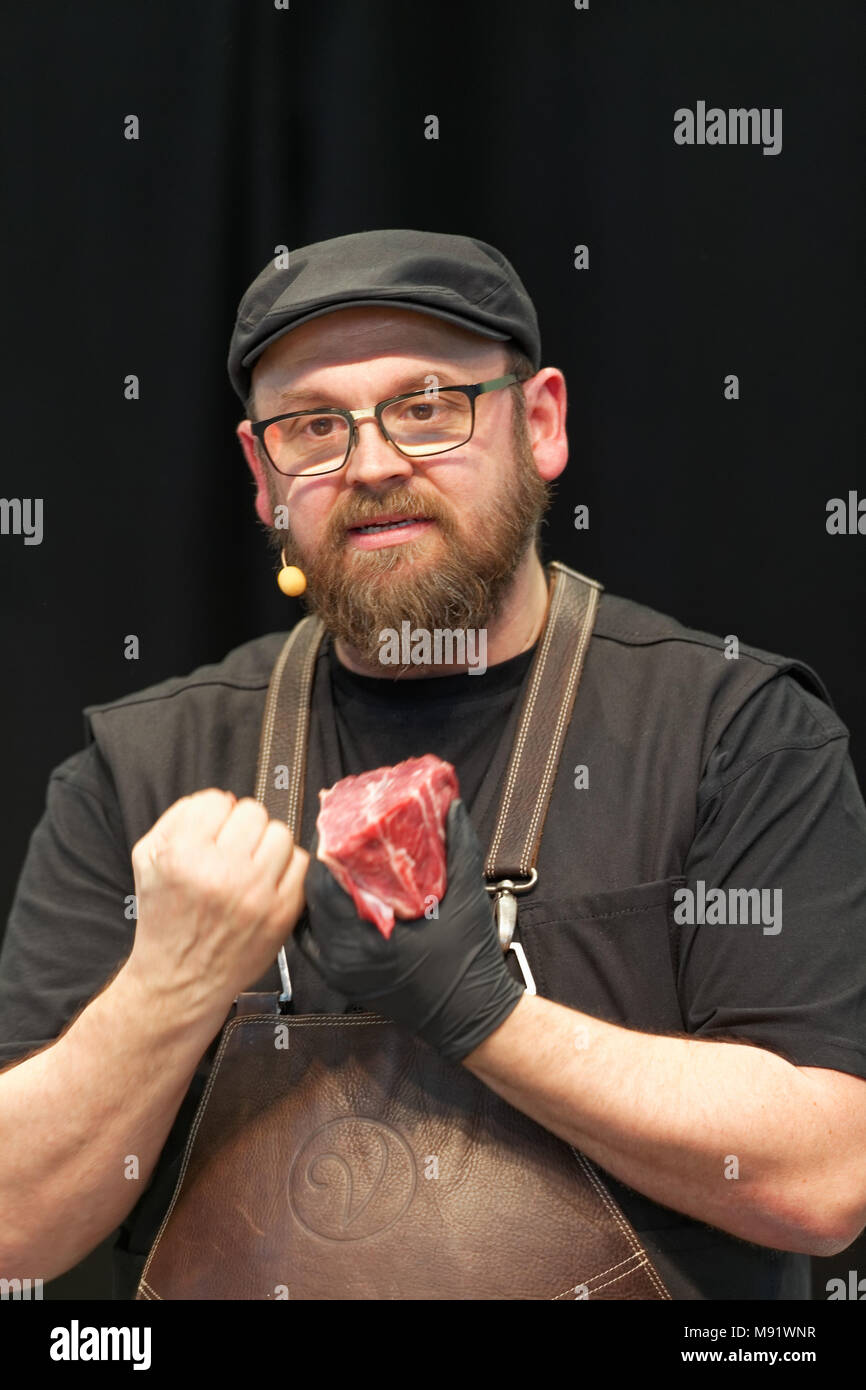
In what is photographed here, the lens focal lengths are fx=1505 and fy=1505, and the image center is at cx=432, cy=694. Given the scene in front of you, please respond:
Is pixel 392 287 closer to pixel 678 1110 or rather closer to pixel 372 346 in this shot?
pixel 372 346

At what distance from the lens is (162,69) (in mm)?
2188

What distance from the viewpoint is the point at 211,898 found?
1.50 m

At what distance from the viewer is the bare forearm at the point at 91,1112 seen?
1557mm

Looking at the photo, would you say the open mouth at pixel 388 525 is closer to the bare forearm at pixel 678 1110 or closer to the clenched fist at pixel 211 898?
the clenched fist at pixel 211 898

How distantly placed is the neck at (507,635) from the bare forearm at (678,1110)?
0.48m

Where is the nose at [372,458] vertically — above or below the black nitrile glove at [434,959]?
above

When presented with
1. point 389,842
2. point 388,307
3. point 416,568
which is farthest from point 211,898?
point 388,307

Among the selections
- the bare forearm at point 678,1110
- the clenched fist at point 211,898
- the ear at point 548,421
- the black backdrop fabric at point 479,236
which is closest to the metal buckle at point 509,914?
the bare forearm at point 678,1110

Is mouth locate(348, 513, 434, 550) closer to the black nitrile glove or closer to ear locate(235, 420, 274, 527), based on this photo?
ear locate(235, 420, 274, 527)

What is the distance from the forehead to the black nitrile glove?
55 centimetres

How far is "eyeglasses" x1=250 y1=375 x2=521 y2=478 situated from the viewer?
1713mm
